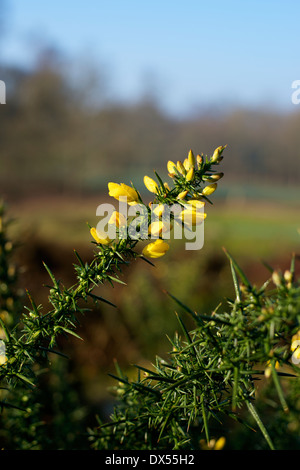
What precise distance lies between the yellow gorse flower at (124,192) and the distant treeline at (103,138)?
1506 centimetres

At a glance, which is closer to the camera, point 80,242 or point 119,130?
point 80,242

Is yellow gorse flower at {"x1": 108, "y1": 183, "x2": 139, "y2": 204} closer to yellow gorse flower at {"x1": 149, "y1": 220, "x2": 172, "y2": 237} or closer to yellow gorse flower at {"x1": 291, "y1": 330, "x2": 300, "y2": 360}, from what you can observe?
yellow gorse flower at {"x1": 149, "y1": 220, "x2": 172, "y2": 237}

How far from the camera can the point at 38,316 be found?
2.38 feet

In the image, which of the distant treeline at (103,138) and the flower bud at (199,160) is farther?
the distant treeline at (103,138)

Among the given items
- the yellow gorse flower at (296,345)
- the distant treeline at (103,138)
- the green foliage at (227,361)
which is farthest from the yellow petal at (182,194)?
the distant treeline at (103,138)

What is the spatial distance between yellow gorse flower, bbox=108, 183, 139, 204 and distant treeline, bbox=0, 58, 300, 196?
593 inches

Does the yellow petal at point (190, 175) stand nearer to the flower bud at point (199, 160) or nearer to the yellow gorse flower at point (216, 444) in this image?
the flower bud at point (199, 160)

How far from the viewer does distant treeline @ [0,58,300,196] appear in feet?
50.7

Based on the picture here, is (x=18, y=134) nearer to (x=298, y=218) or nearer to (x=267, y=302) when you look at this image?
(x=298, y=218)

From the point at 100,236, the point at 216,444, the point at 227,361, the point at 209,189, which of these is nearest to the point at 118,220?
the point at 100,236

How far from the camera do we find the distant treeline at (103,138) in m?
15.4
